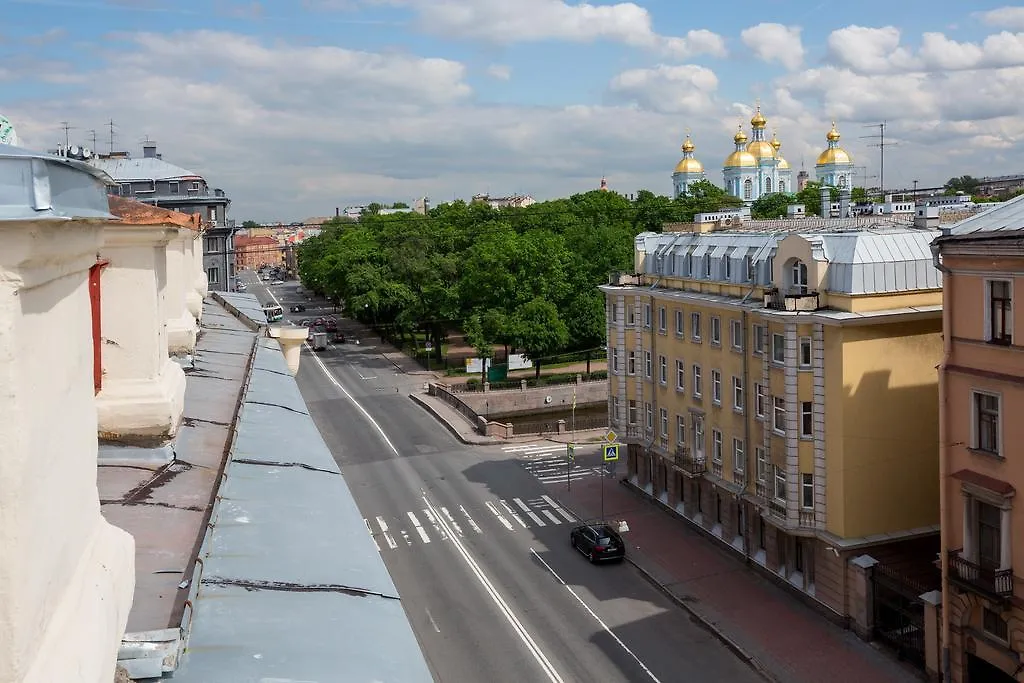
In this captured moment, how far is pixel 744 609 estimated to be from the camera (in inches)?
1093

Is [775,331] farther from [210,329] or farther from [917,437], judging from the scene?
[210,329]

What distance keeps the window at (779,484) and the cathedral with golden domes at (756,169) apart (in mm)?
104694

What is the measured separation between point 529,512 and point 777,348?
14.6 meters

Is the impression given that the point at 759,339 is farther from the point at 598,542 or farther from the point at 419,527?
the point at 419,527

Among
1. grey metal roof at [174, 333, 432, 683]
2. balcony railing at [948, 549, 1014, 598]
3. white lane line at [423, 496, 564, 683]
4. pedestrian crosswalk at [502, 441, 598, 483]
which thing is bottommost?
white lane line at [423, 496, 564, 683]

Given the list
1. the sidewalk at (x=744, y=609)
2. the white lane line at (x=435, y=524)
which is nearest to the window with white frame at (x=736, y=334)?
the sidewalk at (x=744, y=609)

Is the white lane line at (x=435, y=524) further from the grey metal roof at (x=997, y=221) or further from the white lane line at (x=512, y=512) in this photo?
the grey metal roof at (x=997, y=221)

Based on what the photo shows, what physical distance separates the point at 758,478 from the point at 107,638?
28.3m

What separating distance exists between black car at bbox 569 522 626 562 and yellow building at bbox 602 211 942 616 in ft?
12.2

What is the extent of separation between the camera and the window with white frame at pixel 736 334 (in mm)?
30750

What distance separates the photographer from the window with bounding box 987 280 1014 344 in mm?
19875

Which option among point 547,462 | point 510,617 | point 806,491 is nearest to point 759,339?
point 806,491

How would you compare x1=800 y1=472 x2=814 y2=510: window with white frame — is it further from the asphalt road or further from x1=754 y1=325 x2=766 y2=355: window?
the asphalt road

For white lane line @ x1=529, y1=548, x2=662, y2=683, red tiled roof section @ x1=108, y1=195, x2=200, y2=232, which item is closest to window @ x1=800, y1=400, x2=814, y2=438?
white lane line @ x1=529, y1=548, x2=662, y2=683
